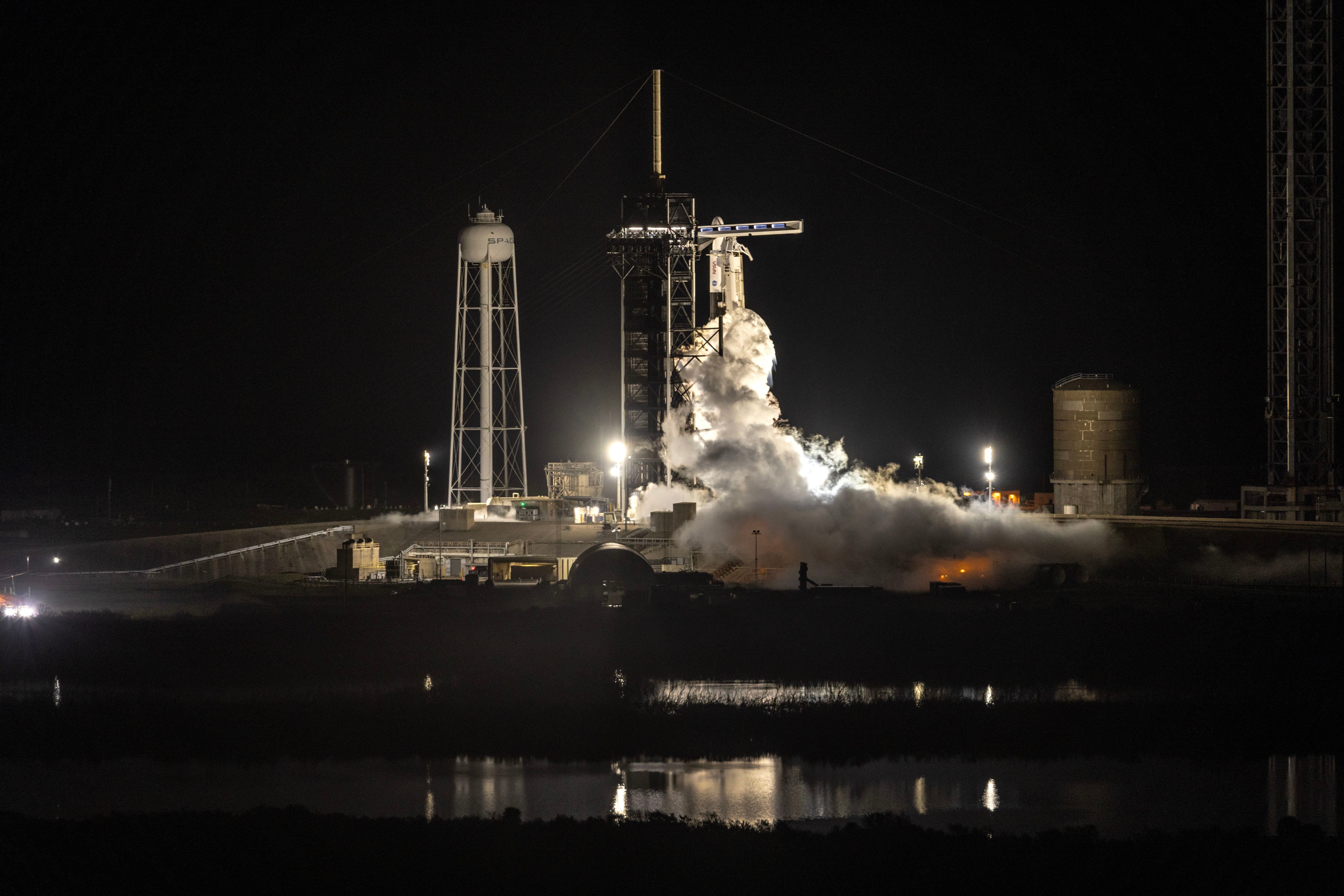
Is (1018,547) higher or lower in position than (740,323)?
lower

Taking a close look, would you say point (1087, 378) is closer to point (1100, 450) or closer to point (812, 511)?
point (1100, 450)

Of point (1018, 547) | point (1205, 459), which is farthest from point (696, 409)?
point (1205, 459)

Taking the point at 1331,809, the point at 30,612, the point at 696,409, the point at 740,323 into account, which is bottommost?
the point at 1331,809

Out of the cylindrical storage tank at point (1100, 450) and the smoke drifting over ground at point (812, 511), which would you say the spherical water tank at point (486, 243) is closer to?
the smoke drifting over ground at point (812, 511)

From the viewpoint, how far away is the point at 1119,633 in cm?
3834

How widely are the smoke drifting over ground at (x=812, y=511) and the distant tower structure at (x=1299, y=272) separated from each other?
9240 mm

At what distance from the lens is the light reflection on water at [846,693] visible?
110 feet

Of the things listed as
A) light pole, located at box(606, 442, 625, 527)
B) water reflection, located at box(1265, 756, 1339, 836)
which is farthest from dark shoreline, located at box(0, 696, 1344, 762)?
light pole, located at box(606, 442, 625, 527)

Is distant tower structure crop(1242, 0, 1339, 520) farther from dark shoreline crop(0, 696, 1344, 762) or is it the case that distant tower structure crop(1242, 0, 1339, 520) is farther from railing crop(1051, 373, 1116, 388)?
dark shoreline crop(0, 696, 1344, 762)

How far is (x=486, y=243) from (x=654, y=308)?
8.92 m

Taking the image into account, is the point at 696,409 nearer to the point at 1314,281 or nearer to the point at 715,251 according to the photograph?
the point at 715,251

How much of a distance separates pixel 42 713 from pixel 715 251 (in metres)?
33.5

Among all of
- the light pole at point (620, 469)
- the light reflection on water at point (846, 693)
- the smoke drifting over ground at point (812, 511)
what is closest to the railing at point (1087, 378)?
the smoke drifting over ground at point (812, 511)

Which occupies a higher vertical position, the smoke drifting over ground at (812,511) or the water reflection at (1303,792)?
the smoke drifting over ground at (812,511)
